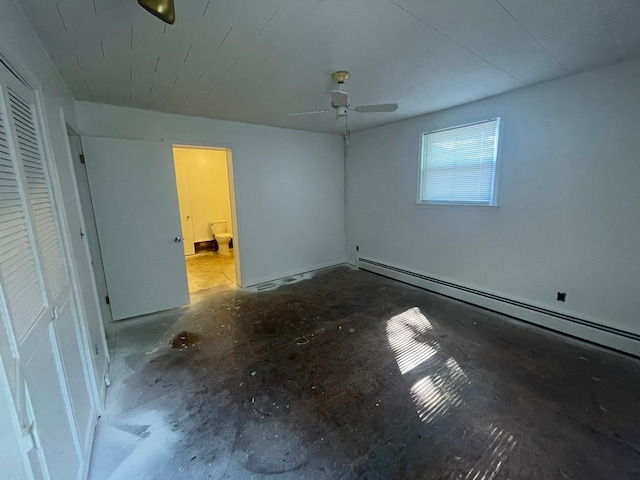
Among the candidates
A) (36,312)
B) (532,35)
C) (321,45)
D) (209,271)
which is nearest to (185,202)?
(209,271)

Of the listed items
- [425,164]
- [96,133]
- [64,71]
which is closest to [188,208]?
[96,133]

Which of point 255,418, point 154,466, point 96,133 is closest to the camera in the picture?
point 154,466

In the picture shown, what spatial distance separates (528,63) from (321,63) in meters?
1.69

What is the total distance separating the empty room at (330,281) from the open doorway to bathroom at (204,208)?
80.3 inches

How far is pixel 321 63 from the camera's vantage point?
2.04m

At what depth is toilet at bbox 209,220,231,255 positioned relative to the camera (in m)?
6.11

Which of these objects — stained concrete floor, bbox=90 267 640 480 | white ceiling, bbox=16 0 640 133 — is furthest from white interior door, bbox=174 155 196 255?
stained concrete floor, bbox=90 267 640 480

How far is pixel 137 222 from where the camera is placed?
3131mm

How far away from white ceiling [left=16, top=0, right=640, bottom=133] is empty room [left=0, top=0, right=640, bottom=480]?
0.07 feet

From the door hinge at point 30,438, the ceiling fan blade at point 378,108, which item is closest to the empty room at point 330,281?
the door hinge at point 30,438

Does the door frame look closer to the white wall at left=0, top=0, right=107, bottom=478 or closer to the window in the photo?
the white wall at left=0, top=0, right=107, bottom=478

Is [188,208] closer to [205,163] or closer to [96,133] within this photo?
[205,163]

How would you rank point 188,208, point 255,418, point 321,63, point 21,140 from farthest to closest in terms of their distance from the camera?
point 188,208
point 321,63
point 255,418
point 21,140

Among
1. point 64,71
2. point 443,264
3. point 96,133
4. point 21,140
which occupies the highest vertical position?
point 64,71
